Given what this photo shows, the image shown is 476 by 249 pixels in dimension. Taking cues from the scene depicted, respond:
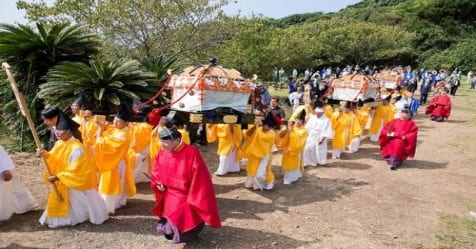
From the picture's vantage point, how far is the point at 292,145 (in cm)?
870

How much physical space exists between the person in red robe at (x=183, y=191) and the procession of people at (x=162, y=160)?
0.01m

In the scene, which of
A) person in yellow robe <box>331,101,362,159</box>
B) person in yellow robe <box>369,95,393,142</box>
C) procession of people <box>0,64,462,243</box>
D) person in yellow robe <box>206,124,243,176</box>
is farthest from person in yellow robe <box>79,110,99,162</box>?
person in yellow robe <box>369,95,393,142</box>

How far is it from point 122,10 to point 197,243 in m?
9.06

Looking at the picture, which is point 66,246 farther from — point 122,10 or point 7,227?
point 122,10

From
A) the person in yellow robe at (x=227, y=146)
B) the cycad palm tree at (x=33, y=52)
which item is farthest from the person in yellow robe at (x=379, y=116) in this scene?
the cycad palm tree at (x=33, y=52)

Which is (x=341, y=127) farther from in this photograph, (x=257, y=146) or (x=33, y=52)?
(x=33, y=52)

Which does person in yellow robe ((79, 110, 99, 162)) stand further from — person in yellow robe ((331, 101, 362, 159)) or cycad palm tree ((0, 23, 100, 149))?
person in yellow robe ((331, 101, 362, 159))

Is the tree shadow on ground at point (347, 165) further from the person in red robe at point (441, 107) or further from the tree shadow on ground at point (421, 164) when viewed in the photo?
the person in red robe at point (441, 107)

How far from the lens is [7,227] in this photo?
5.65m

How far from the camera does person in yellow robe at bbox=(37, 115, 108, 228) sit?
17.8 ft

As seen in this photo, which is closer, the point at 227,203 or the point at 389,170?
the point at 227,203

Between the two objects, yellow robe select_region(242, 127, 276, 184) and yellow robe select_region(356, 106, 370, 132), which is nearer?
yellow robe select_region(242, 127, 276, 184)

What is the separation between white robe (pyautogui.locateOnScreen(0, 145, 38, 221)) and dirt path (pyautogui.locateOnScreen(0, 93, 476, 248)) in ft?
0.36

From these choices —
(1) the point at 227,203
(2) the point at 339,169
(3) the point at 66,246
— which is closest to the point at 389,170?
(2) the point at 339,169
